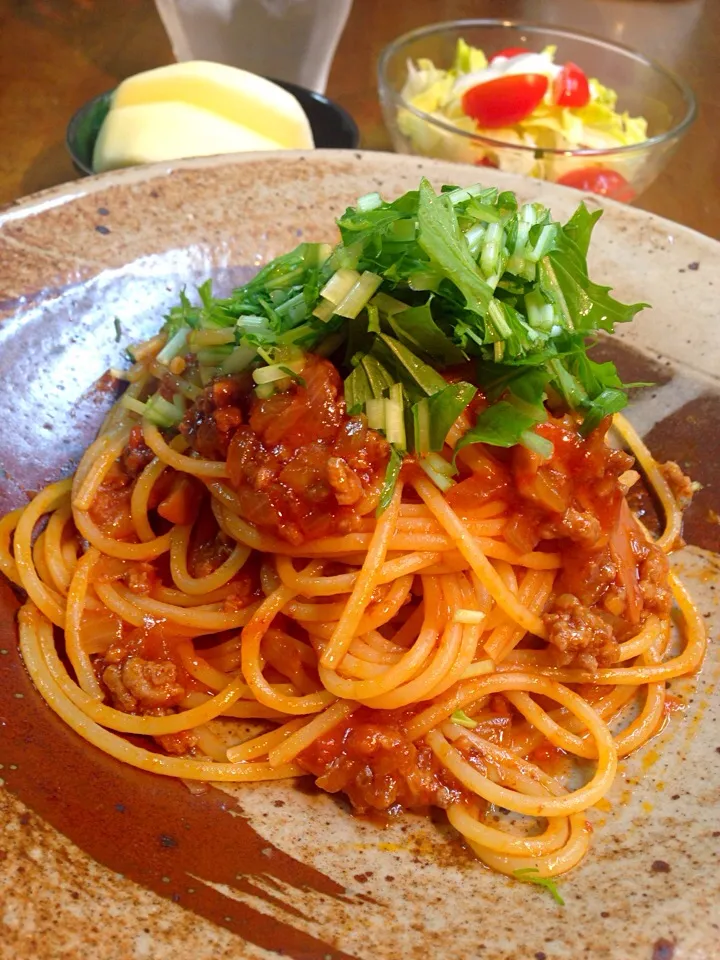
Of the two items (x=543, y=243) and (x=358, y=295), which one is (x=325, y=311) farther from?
(x=543, y=243)

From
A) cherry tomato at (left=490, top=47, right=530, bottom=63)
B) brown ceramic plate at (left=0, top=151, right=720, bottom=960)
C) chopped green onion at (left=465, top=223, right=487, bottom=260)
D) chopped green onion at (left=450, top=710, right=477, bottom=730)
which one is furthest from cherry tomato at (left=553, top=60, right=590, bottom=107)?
chopped green onion at (left=450, top=710, right=477, bottom=730)

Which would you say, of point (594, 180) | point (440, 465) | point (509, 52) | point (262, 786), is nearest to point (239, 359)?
point (440, 465)

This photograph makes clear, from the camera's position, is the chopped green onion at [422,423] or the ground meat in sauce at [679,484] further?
the ground meat in sauce at [679,484]

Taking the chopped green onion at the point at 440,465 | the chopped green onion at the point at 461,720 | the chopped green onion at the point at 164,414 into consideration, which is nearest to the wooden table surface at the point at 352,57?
the chopped green onion at the point at 164,414

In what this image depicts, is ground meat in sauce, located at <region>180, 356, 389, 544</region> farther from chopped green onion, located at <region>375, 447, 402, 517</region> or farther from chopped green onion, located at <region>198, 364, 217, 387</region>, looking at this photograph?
chopped green onion, located at <region>198, 364, 217, 387</region>

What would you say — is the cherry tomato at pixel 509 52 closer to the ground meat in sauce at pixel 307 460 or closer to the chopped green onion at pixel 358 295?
the chopped green onion at pixel 358 295

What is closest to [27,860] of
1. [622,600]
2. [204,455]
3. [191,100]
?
[204,455]
